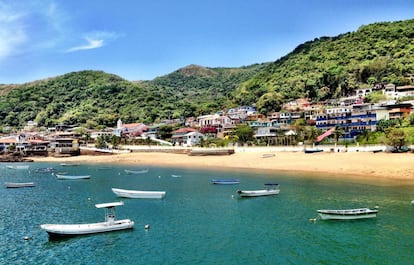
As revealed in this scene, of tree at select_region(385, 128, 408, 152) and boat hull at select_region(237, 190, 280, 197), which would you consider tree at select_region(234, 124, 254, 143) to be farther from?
boat hull at select_region(237, 190, 280, 197)

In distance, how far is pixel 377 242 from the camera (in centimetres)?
3059

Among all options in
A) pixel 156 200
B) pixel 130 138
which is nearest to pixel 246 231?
pixel 156 200

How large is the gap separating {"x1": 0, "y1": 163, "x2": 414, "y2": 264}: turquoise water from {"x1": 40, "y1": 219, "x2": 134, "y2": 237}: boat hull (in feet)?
2.02

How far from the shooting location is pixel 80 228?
32594 mm

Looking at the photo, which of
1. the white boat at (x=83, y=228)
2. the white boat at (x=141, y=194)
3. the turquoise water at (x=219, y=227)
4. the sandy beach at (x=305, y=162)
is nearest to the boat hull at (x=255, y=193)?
the turquoise water at (x=219, y=227)

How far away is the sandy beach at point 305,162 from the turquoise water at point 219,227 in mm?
9416

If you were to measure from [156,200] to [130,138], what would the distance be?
9928 cm

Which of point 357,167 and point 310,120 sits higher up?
point 310,120

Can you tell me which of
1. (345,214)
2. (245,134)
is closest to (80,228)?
(345,214)

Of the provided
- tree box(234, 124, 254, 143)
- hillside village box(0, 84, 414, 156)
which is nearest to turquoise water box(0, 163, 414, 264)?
hillside village box(0, 84, 414, 156)

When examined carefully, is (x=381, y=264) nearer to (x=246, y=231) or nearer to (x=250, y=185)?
(x=246, y=231)

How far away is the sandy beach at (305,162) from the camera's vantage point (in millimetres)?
65738

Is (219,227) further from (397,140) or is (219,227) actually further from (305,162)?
(397,140)

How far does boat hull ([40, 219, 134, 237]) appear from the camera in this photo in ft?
104
